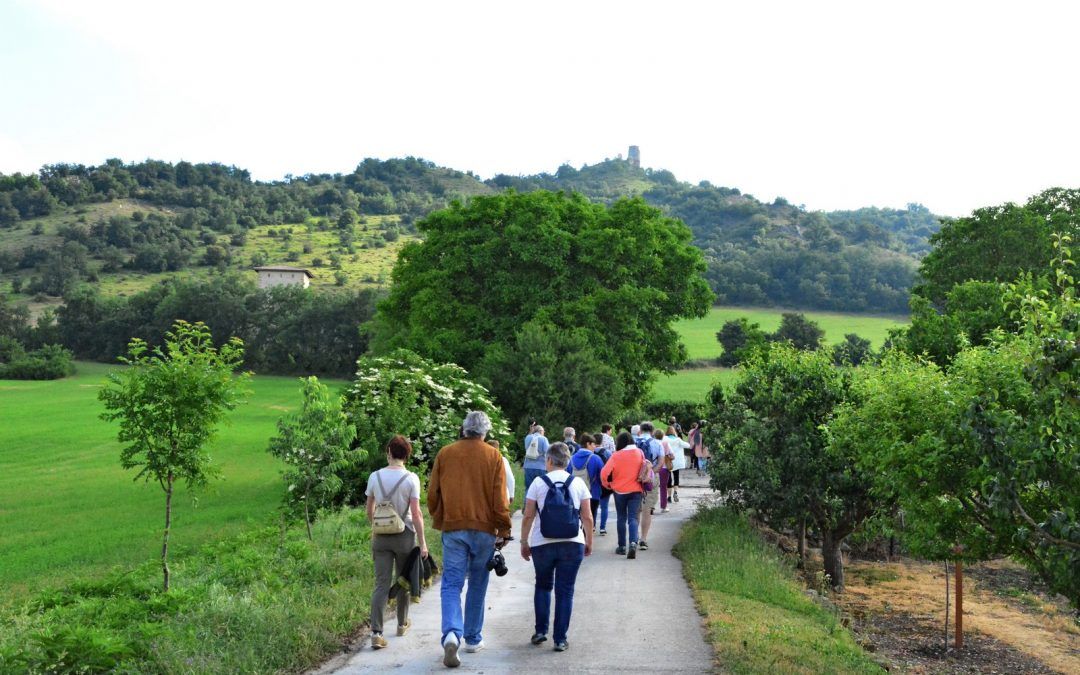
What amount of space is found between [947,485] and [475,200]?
106 ft

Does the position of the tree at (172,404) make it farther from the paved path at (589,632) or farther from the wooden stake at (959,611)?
the wooden stake at (959,611)

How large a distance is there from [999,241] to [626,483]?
39647mm

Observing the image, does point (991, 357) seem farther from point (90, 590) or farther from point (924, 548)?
point (90, 590)

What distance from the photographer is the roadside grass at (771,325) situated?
301ft

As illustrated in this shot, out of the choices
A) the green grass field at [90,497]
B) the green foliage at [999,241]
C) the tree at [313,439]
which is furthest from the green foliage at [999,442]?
the green foliage at [999,241]

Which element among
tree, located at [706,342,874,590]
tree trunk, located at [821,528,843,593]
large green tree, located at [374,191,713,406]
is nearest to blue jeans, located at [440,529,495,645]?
tree, located at [706,342,874,590]

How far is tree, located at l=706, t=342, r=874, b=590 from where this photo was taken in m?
17.7

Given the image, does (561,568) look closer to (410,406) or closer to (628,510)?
(628,510)

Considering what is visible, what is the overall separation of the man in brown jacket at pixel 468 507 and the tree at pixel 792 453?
984cm

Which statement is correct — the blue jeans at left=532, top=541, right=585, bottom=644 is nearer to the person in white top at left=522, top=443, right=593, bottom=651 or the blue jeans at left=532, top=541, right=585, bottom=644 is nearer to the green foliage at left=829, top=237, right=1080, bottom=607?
the person in white top at left=522, top=443, right=593, bottom=651

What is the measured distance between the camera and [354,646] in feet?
30.4

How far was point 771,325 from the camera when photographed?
9969 cm

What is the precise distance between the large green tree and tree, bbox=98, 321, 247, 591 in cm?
2248

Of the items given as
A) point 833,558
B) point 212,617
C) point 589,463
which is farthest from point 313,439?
point 833,558
